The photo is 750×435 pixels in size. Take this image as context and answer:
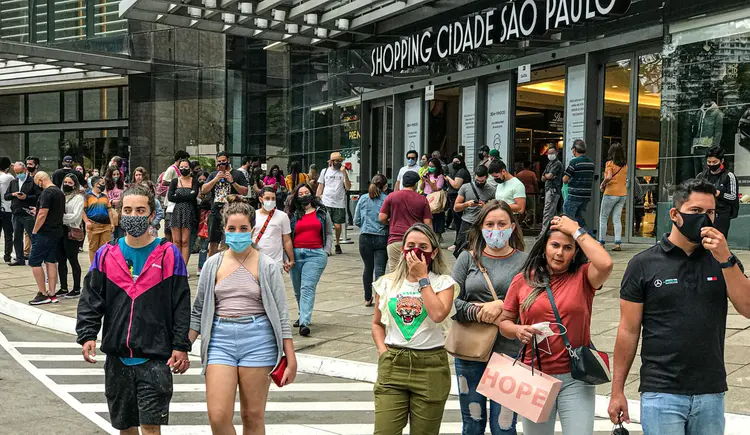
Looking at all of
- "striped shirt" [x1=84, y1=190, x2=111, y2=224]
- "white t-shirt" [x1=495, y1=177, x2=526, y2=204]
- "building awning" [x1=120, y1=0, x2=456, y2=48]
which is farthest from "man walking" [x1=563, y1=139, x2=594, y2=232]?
"striped shirt" [x1=84, y1=190, x2=111, y2=224]

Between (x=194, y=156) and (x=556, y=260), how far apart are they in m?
26.4

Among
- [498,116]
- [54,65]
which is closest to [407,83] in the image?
[498,116]

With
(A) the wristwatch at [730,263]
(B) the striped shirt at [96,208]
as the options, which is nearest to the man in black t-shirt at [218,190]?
(B) the striped shirt at [96,208]

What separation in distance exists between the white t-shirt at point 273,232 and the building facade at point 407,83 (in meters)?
7.44

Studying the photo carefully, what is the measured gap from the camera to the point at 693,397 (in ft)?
12.9

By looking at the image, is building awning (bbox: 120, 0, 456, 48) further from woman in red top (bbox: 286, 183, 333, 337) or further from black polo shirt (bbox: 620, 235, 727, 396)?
black polo shirt (bbox: 620, 235, 727, 396)

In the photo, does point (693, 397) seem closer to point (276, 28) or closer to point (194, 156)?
point (276, 28)

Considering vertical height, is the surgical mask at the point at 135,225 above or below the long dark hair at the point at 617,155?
below

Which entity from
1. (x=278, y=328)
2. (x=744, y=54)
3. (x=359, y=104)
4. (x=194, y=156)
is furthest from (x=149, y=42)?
(x=278, y=328)

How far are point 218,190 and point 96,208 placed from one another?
189 centimetres

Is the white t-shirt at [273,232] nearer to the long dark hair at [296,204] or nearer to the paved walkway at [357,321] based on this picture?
the long dark hair at [296,204]

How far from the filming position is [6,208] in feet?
56.3

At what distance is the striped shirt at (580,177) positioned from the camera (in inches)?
527

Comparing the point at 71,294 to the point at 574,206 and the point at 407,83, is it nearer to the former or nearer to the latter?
the point at 574,206
